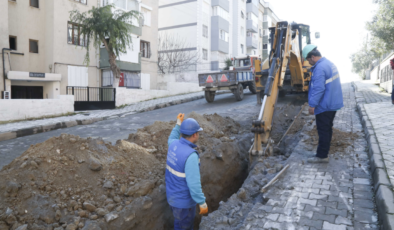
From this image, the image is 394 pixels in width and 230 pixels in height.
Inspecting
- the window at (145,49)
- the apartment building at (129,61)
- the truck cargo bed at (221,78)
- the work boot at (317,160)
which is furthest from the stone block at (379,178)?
the window at (145,49)

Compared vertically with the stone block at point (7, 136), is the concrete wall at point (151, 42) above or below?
above

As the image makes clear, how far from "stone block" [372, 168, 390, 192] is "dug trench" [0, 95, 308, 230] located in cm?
137

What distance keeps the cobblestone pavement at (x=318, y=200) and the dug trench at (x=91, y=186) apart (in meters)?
0.50

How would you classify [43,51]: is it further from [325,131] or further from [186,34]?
[325,131]

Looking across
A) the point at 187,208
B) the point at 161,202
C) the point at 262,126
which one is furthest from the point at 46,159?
the point at 262,126

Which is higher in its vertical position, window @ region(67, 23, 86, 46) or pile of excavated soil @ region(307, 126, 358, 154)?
window @ region(67, 23, 86, 46)

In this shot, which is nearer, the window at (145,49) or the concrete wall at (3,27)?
the concrete wall at (3,27)

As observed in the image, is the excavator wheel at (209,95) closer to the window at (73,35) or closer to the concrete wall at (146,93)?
the concrete wall at (146,93)

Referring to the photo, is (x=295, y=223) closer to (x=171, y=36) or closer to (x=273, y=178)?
(x=273, y=178)

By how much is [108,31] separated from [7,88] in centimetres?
629

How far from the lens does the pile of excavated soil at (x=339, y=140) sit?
18.4ft

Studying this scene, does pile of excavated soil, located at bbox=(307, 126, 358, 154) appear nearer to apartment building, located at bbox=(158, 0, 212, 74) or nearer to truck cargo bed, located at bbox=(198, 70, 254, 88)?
truck cargo bed, located at bbox=(198, 70, 254, 88)

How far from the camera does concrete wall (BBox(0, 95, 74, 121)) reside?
38.6ft

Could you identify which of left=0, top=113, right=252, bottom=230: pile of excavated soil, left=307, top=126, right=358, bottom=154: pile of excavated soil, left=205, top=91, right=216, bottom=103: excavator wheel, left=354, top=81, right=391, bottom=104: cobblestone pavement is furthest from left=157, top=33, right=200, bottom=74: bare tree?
left=0, top=113, right=252, bottom=230: pile of excavated soil
